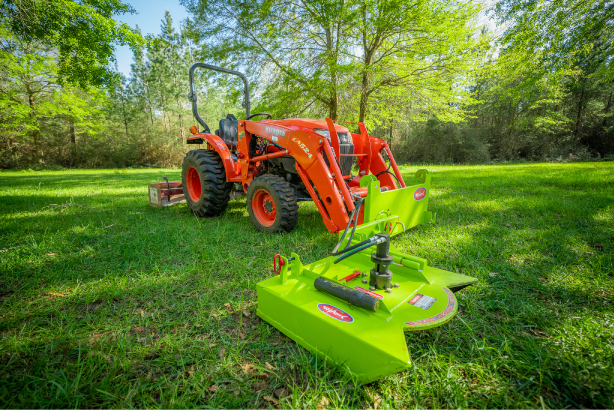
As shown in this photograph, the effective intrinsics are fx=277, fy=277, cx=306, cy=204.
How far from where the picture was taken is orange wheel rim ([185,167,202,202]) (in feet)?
16.7

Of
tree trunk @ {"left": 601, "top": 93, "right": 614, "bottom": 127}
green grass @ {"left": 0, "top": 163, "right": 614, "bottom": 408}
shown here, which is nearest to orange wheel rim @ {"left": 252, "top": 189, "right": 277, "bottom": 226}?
green grass @ {"left": 0, "top": 163, "right": 614, "bottom": 408}

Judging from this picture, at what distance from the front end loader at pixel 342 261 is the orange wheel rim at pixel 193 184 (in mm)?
567

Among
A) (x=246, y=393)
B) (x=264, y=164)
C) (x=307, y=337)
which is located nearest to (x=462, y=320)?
(x=307, y=337)

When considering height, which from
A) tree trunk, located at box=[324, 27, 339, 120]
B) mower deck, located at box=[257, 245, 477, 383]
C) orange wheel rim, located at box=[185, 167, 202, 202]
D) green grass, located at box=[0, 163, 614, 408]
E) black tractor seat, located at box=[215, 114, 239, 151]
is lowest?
green grass, located at box=[0, 163, 614, 408]

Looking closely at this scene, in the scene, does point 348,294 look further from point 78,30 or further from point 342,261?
point 78,30

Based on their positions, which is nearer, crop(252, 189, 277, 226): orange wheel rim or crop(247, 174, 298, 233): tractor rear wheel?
crop(247, 174, 298, 233): tractor rear wheel

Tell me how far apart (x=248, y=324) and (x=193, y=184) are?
3.93 metres

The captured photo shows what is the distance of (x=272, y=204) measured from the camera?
383 centimetres

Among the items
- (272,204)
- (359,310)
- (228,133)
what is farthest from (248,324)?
(228,133)

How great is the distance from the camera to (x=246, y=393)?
1375mm

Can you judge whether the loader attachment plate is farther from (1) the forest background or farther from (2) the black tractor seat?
(1) the forest background

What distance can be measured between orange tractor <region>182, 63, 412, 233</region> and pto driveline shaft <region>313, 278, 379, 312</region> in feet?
4.10

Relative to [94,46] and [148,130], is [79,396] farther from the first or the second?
[148,130]

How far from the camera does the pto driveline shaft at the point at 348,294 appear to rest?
5.04ft
